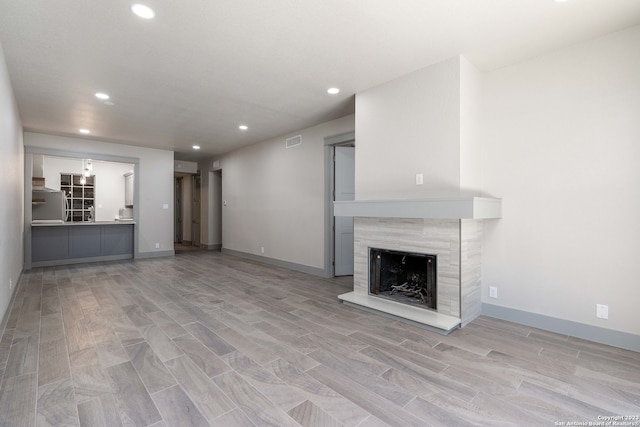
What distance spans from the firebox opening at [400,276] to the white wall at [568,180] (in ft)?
2.24

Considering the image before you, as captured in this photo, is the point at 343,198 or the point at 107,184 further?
the point at 107,184

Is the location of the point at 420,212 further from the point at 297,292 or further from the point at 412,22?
the point at 297,292

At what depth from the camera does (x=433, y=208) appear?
9.37ft

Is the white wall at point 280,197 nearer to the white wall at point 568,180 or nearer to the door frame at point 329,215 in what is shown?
the door frame at point 329,215

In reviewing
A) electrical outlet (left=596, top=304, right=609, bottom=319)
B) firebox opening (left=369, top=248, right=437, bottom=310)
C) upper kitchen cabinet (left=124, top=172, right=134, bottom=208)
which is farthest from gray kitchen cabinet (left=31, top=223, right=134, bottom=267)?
electrical outlet (left=596, top=304, right=609, bottom=319)

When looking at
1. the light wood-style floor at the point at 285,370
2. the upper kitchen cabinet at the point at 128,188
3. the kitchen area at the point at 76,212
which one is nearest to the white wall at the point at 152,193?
the kitchen area at the point at 76,212

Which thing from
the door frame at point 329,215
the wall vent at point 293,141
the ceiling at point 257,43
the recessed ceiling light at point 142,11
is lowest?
the door frame at point 329,215

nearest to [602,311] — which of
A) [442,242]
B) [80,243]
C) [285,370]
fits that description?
[442,242]

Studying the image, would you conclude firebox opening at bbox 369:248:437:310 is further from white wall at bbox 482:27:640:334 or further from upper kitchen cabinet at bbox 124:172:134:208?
upper kitchen cabinet at bbox 124:172:134:208

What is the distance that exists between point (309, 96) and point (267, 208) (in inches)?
125

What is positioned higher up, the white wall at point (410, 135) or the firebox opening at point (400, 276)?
the white wall at point (410, 135)

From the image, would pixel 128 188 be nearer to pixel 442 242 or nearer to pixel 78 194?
pixel 78 194

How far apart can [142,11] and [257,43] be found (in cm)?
91

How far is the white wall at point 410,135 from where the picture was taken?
302 centimetres
